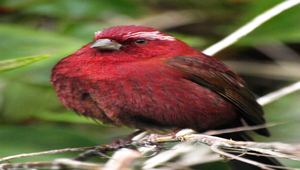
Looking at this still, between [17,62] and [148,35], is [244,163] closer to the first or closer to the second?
[148,35]

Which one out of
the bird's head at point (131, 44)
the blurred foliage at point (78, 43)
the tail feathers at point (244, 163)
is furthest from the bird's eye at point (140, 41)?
the tail feathers at point (244, 163)

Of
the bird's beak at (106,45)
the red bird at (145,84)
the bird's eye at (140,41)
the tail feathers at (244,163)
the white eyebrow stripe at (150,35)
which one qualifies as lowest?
the tail feathers at (244,163)

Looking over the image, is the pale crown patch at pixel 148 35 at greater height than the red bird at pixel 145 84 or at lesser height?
greater

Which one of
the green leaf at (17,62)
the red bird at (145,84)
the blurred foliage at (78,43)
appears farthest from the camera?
the blurred foliage at (78,43)

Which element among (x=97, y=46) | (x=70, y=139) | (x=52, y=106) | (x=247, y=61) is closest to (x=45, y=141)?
(x=70, y=139)

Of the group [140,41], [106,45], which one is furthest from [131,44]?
[106,45]

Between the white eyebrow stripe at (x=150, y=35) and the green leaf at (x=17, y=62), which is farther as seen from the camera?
the white eyebrow stripe at (x=150, y=35)

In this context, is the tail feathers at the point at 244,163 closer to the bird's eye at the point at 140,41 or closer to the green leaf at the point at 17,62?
the bird's eye at the point at 140,41
